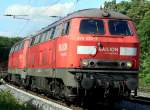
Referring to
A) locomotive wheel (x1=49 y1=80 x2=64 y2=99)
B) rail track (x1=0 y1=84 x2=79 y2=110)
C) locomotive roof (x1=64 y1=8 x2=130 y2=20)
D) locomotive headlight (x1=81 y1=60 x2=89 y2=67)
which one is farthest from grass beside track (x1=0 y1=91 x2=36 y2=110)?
locomotive roof (x1=64 y1=8 x2=130 y2=20)

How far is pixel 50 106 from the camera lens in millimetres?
15406

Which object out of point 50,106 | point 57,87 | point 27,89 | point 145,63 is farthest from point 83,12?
point 145,63

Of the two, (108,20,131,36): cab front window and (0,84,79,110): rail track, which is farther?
(108,20,131,36): cab front window

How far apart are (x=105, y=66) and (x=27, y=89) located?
13850mm

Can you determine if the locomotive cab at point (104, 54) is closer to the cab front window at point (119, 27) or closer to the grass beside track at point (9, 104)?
the cab front window at point (119, 27)

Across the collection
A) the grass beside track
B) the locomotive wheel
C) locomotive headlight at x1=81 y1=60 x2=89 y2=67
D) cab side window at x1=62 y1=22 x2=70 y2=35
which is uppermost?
cab side window at x1=62 y1=22 x2=70 y2=35

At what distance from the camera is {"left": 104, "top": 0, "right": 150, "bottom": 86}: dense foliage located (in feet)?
160

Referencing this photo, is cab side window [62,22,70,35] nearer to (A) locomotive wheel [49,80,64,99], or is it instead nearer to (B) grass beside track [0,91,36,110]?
(A) locomotive wheel [49,80,64,99]

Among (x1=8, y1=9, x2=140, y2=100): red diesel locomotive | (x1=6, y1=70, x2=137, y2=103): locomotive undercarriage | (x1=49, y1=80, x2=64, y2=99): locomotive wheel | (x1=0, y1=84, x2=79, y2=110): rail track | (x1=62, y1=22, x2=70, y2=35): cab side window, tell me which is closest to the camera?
(x1=0, y1=84, x2=79, y2=110): rail track

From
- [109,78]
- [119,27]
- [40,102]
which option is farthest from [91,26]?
[40,102]

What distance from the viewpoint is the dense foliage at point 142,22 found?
48.9 m

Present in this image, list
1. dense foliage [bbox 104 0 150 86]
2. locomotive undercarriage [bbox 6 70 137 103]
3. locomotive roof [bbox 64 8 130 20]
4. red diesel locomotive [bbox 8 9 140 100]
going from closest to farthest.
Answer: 1. locomotive undercarriage [bbox 6 70 137 103]
2. red diesel locomotive [bbox 8 9 140 100]
3. locomotive roof [bbox 64 8 130 20]
4. dense foliage [bbox 104 0 150 86]

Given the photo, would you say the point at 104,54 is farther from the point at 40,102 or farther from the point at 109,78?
the point at 40,102

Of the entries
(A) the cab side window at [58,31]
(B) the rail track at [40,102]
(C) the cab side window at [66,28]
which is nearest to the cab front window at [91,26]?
(C) the cab side window at [66,28]
